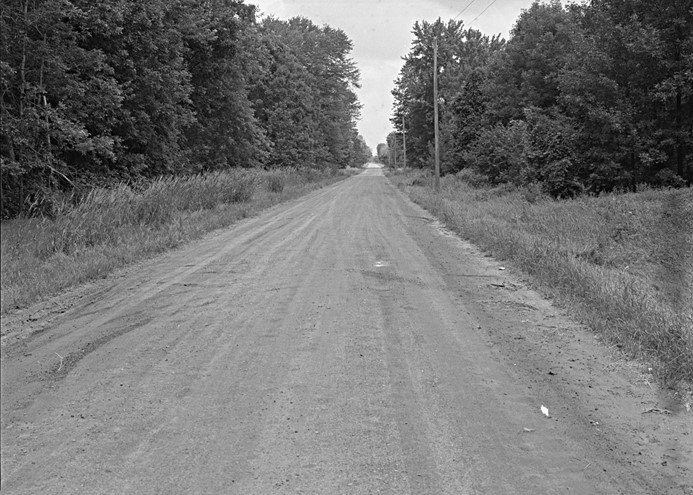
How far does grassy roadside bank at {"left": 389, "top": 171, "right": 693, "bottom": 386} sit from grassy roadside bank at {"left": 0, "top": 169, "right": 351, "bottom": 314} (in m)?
6.79

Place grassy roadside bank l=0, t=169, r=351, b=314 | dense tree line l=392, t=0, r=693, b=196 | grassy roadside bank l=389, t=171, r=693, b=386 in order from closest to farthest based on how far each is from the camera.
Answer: grassy roadside bank l=389, t=171, r=693, b=386 → grassy roadside bank l=0, t=169, r=351, b=314 → dense tree line l=392, t=0, r=693, b=196

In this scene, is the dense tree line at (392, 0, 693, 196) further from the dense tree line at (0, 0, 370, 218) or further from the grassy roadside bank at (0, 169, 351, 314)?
the dense tree line at (0, 0, 370, 218)

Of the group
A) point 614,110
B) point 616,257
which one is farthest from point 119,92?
point 614,110

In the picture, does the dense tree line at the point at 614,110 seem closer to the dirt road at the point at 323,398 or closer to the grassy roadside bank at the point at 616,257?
the grassy roadside bank at the point at 616,257

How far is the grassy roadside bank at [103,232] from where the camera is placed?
6.94 m

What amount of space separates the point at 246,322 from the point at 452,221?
10.6 meters

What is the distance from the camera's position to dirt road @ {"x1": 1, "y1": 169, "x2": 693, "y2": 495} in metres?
3.24

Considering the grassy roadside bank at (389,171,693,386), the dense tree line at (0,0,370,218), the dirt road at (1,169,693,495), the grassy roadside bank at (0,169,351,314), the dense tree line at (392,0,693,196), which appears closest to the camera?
the dirt road at (1,169,693,495)

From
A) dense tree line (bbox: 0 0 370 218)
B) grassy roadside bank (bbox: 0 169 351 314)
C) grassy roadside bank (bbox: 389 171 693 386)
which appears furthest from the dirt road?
dense tree line (bbox: 0 0 370 218)

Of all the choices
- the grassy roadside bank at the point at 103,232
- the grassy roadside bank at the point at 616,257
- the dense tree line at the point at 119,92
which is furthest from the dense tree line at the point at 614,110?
the dense tree line at the point at 119,92

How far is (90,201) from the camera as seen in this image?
1201 centimetres

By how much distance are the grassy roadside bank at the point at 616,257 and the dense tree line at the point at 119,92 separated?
9474mm

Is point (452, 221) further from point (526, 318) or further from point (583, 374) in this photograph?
point (583, 374)

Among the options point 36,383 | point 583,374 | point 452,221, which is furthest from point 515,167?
point 36,383
